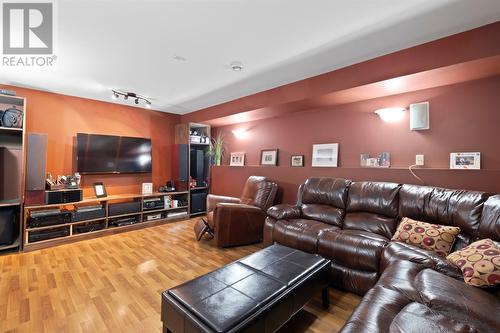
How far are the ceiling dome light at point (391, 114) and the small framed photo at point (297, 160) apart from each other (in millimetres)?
1305

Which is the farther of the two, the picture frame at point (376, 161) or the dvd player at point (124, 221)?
the dvd player at point (124, 221)

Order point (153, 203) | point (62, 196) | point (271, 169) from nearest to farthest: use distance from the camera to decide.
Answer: point (62, 196) → point (271, 169) → point (153, 203)

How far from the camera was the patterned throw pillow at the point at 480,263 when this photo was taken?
1409mm

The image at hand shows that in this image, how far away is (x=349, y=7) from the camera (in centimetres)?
179

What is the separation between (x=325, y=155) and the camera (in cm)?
352

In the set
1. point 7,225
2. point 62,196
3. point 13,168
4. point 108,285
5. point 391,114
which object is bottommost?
point 108,285

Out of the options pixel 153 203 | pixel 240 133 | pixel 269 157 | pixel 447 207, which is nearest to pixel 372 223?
pixel 447 207

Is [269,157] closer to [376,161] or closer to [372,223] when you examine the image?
[376,161]

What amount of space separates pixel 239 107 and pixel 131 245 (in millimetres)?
2806

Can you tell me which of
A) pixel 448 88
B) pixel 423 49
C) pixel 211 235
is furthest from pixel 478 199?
pixel 211 235

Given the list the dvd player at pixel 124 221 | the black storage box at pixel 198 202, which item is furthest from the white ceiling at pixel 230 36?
the black storage box at pixel 198 202

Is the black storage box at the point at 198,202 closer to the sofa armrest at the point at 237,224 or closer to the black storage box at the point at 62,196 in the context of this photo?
the sofa armrest at the point at 237,224

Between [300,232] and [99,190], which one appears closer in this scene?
[300,232]

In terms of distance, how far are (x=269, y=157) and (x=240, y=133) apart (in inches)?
38.9
